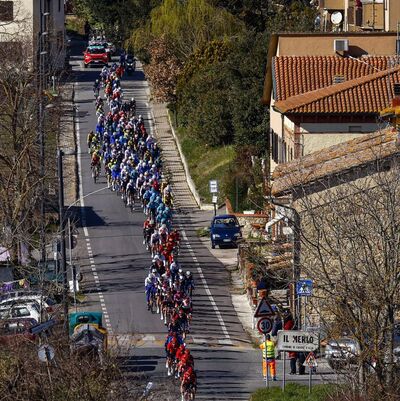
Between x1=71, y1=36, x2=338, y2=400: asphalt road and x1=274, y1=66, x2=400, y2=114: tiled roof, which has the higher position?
x1=274, y1=66, x2=400, y2=114: tiled roof

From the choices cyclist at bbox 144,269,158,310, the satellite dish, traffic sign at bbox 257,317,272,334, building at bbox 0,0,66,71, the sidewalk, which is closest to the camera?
traffic sign at bbox 257,317,272,334

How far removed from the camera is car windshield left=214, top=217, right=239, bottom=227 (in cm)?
6575

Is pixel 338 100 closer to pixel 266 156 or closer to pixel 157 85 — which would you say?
pixel 266 156

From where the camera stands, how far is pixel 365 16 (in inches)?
3342

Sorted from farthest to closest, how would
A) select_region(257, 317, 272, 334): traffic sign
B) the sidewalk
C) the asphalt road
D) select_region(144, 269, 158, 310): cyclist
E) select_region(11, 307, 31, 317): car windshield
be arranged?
the sidewalk, select_region(144, 269, 158, 310): cyclist, select_region(11, 307, 31, 317): car windshield, the asphalt road, select_region(257, 317, 272, 334): traffic sign

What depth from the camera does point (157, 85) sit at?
94375mm

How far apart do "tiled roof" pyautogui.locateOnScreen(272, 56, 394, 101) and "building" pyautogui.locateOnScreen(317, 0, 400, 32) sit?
43.7 ft

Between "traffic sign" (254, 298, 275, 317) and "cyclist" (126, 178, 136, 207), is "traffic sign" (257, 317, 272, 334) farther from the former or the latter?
"cyclist" (126, 178, 136, 207)

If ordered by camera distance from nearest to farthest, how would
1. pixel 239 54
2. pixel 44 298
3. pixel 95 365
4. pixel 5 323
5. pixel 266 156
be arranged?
pixel 95 365
pixel 5 323
pixel 44 298
pixel 266 156
pixel 239 54

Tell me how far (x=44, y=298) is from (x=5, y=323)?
691cm

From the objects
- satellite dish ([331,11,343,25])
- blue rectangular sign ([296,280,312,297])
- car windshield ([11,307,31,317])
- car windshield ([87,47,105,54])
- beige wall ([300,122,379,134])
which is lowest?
car windshield ([87,47,105,54])

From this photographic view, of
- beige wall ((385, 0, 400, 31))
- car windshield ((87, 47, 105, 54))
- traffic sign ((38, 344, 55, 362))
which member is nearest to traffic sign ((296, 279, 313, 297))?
traffic sign ((38, 344, 55, 362))

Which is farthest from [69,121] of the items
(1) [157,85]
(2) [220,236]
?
→ (2) [220,236]

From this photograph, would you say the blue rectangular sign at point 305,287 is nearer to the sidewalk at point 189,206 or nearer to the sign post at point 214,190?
the sidewalk at point 189,206
